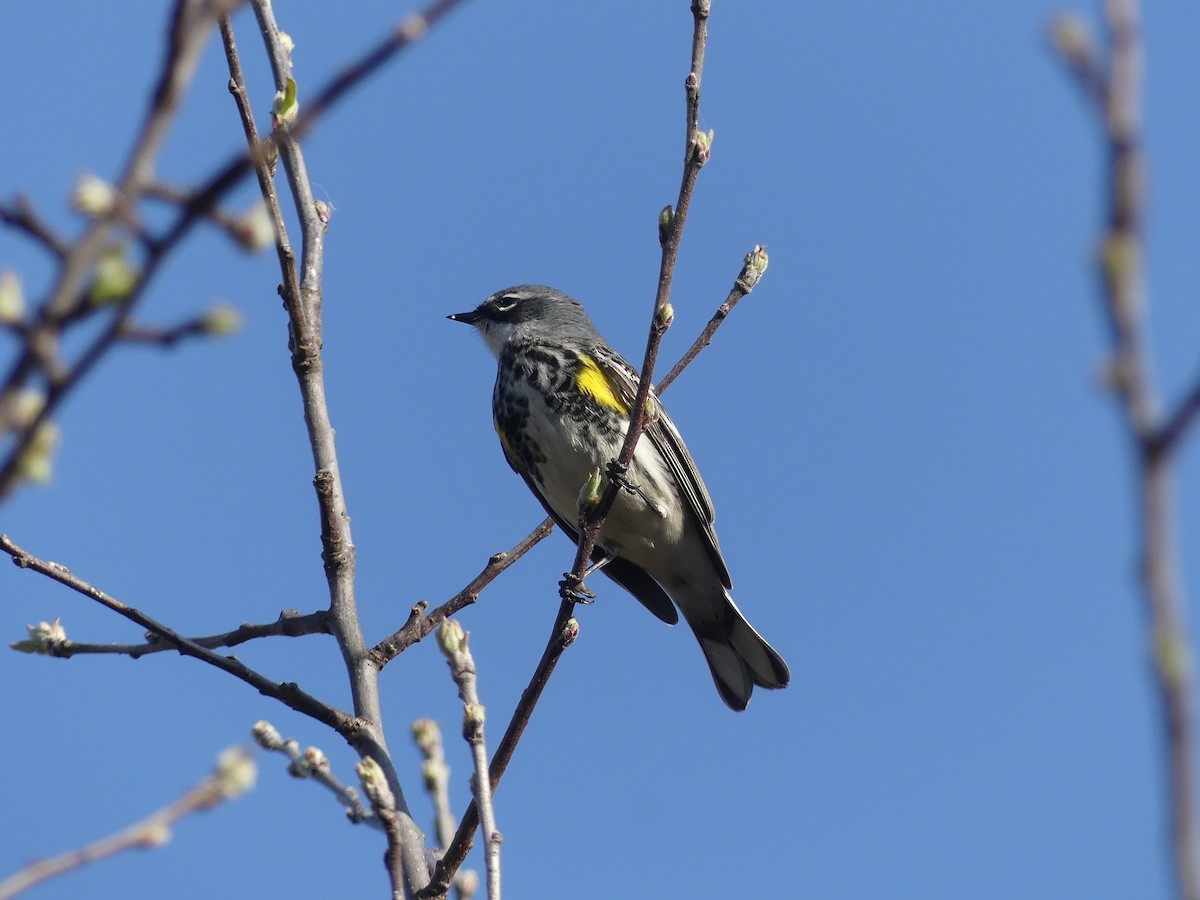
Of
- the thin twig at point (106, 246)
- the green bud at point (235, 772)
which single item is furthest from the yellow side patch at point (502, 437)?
the thin twig at point (106, 246)

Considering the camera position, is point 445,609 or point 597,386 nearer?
point 445,609

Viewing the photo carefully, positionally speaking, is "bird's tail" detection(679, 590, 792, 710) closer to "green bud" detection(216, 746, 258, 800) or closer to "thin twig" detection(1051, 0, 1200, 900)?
"green bud" detection(216, 746, 258, 800)

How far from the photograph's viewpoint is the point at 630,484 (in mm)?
7113

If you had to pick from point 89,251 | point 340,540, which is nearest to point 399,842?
point 340,540

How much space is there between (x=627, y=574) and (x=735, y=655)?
813 millimetres

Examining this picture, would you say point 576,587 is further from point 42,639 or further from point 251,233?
point 251,233

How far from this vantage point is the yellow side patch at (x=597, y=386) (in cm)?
718

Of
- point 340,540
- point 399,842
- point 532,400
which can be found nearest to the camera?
point 399,842

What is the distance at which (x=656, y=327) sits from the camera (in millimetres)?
3818

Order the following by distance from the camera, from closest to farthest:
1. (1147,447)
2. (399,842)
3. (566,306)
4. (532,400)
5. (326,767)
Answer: (1147,447), (399,842), (326,767), (532,400), (566,306)

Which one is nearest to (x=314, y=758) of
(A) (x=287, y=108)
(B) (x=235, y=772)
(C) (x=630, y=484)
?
(B) (x=235, y=772)

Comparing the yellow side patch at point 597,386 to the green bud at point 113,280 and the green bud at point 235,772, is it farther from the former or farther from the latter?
the green bud at point 113,280

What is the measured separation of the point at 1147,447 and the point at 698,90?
286cm

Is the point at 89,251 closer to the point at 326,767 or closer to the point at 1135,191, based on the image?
the point at 1135,191
